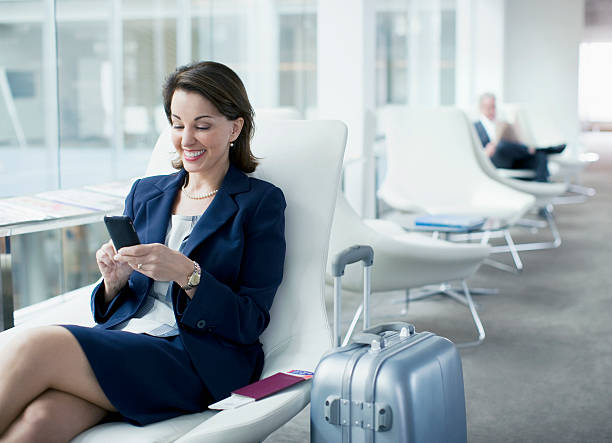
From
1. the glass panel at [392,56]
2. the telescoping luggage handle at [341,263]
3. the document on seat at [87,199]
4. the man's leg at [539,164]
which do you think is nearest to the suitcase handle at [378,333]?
the telescoping luggage handle at [341,263]

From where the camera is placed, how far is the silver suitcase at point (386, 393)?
5.34 feet

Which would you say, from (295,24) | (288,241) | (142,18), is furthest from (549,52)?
(288,241)

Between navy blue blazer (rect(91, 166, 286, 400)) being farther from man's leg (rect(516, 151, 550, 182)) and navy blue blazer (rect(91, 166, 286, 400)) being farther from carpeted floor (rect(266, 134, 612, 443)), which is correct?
man's leg (rect(516, 151, 550, 182))

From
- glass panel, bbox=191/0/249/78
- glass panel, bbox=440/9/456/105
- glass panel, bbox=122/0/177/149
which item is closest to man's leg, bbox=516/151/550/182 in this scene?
glass panel, bbox=191/0/249/78

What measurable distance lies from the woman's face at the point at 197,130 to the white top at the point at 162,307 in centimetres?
13

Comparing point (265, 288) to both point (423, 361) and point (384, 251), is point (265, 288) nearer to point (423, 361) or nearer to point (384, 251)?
point (423, 361)

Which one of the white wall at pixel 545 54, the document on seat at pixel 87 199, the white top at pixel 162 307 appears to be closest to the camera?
the white top at pixel 162 307

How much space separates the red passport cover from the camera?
1.69m

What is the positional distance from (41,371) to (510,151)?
582cm

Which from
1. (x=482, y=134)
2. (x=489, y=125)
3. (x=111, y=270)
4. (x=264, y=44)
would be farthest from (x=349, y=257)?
(x=489, y=125)

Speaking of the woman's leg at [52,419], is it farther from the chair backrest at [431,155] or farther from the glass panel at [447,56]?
the glass panel at [447,56]

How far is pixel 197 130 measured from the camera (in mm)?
1910

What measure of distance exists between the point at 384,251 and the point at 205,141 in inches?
59.0

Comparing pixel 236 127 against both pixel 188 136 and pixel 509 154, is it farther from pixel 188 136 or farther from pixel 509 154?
pixel 509 154
